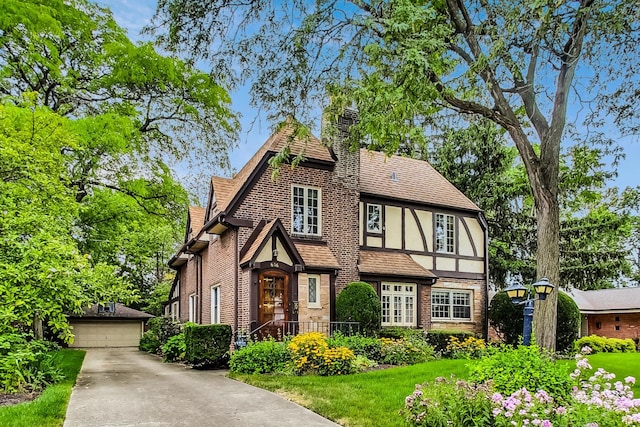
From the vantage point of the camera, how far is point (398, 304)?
18.8 metres

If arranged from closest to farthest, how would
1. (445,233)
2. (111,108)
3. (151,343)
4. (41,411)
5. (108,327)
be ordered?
(41,411), (111,108), (445,233), (151,343), (108,327)

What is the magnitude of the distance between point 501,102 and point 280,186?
7327 mm

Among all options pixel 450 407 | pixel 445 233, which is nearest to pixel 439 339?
pixel 445 233

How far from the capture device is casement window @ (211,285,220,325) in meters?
17.3

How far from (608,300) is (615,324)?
4.47ft

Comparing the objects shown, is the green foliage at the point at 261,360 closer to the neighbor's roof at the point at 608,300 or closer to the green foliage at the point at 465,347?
the green foliage at the point at 465,347

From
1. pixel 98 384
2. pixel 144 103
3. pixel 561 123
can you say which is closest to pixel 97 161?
pixel 144 103

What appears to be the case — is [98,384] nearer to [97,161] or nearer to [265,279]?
[265,279]

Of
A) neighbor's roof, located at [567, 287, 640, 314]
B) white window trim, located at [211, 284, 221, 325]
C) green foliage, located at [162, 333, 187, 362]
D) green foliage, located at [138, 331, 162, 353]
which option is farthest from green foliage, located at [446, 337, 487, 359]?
neighbor's roof, located at [567, 287, 640, 314]

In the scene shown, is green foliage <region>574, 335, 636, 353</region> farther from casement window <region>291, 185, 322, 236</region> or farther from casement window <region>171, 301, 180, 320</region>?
casement window <region>171, 301, 180, 320</region>

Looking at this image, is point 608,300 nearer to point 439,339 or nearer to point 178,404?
point 439,339

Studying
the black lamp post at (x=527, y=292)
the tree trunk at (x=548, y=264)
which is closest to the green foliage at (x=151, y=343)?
the tree trunk at (x=548, y=264)

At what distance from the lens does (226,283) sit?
16.4m

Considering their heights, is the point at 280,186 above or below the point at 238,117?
below
